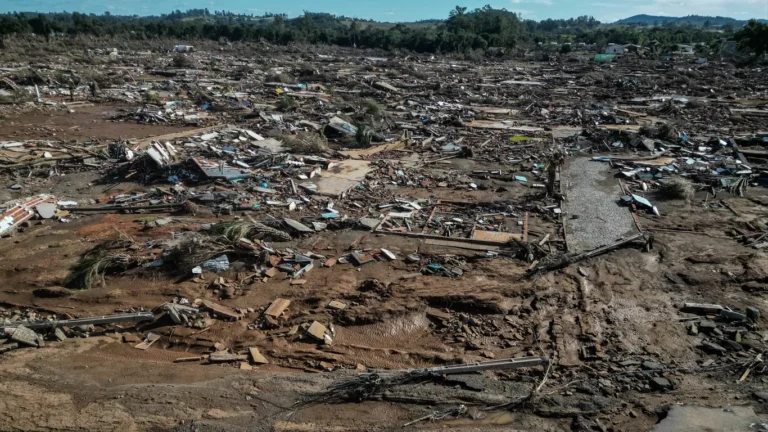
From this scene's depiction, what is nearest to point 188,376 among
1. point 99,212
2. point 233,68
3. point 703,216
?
point 99,212

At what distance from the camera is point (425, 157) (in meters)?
13.2

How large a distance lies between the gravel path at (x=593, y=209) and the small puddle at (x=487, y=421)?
13.1 ft

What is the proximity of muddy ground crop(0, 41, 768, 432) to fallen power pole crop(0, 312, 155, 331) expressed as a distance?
5.3 inches

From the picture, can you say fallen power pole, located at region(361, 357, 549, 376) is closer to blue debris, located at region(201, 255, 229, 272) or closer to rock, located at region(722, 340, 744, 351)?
rock, located at region(722, 340, 744, 351)

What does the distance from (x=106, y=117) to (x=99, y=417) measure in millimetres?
16689

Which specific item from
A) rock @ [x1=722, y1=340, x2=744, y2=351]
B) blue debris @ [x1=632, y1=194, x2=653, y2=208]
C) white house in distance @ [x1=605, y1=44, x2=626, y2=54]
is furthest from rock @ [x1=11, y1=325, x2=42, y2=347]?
white house in distance @ [x1=605, y1=44, x2=626, y2=54]

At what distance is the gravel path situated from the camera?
7953 millimetres

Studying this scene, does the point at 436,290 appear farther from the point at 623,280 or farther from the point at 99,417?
the point at 99,417

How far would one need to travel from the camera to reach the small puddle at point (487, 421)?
4164mm

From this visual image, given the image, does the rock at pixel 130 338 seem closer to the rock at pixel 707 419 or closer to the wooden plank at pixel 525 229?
the rock at pixel 707 419

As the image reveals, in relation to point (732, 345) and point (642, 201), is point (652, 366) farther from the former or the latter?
point (642, 201)

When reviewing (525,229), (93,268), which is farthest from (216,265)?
(525,229)

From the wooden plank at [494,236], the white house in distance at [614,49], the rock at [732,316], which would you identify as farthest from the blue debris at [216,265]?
the white house in distance at [614,49]

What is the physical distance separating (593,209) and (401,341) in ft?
18.6
